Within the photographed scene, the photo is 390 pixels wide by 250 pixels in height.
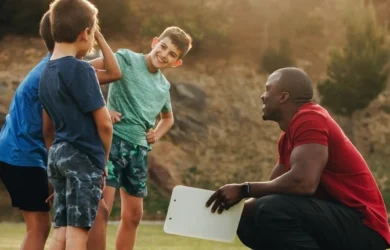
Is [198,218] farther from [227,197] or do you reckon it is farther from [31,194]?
[31,194]

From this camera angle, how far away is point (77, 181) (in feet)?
15.8

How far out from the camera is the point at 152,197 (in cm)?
1755

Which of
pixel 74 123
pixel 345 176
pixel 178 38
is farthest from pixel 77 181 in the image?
pixel 178 38

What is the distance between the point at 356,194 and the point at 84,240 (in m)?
1.61

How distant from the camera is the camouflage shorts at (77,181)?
4.83 m

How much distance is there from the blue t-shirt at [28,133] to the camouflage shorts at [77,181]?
65 centimetres

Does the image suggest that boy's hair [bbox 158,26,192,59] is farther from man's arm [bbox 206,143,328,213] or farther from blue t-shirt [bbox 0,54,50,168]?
man's arm [bbox 206,143,328,213]

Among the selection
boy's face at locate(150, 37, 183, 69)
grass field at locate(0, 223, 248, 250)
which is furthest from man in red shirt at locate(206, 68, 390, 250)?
grass field at locate(0, 223, 248, 250)

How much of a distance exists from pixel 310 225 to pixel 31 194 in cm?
164

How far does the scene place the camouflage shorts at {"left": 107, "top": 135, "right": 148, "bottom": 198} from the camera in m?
6.09

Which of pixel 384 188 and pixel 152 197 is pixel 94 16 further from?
pixel 384 188

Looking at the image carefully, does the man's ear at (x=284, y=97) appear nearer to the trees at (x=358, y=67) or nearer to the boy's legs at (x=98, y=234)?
the boy's legs at (x=98, y=234)

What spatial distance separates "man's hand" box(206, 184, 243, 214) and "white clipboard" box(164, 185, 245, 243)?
0.05 m

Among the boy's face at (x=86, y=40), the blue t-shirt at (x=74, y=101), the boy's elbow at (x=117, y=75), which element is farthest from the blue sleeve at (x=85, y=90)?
the boy's elbow at (x=117, y=75)
